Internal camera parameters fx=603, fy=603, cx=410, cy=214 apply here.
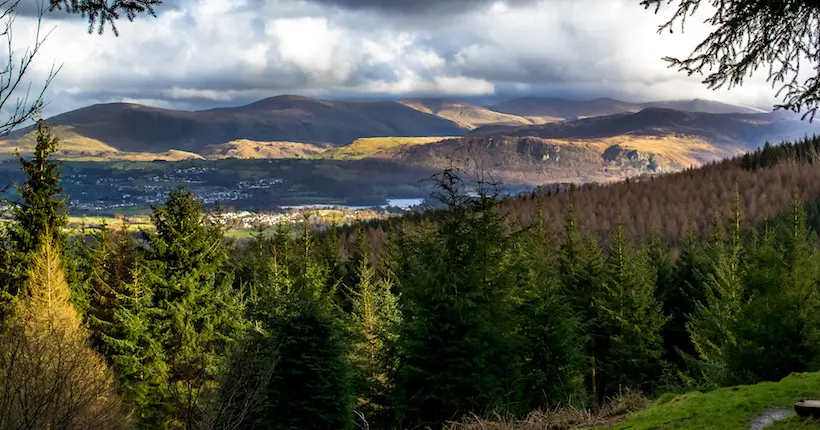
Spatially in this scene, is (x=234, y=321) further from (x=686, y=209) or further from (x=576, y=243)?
(x=686, y=209)

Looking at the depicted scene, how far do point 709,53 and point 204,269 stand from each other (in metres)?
25.3

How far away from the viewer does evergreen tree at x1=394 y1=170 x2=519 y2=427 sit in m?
20.1

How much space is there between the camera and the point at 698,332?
3484 centimetres

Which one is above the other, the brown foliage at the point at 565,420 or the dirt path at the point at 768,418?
the dirt path at the point at 768,418

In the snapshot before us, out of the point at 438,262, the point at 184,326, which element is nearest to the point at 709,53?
the point at 438,262

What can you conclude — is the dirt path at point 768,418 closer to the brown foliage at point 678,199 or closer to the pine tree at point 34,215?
the pine tree at point 34,215

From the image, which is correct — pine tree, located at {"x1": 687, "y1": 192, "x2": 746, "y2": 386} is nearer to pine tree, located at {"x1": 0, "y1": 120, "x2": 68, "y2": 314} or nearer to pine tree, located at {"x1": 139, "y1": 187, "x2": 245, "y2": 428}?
pine tree, located at {"x1": 139, "y1": 187, "x2": 245, "y2": 428}

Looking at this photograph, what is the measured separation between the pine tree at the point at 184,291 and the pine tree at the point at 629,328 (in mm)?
21357

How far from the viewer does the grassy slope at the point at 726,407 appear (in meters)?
8.45

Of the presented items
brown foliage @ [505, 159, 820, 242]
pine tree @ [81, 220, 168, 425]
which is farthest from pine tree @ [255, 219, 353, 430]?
brown foliage @ [505, 159, 820, 242]

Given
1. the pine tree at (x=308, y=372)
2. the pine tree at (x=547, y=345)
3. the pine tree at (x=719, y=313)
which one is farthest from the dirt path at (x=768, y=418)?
the pine tree at (x=719, y=313)

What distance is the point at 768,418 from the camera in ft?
27.8

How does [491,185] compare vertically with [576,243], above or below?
above

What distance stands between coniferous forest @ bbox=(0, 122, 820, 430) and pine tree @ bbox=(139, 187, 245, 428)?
0.10 metres
